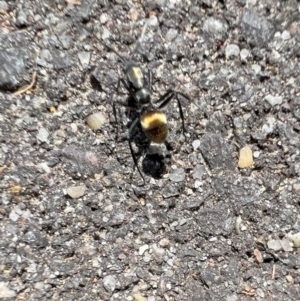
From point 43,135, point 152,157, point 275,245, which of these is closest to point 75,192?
point 43,135

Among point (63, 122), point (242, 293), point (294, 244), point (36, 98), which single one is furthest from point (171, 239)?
point (36, 98)

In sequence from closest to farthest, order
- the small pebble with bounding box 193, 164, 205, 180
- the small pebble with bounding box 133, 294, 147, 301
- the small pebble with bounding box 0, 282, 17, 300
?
the small pebble with bounding box 0, 282, 17, 300 → the small pebble with bounding box 133, 294, 147, 301 → the small pebble with bounding box 193, 164, 205, 180

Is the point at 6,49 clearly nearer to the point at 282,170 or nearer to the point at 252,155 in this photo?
the point at 252,155

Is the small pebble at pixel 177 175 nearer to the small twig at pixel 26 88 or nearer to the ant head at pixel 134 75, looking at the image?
the ant head at pixel 134 75

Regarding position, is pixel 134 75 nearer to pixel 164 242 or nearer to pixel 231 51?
pixel 231 51

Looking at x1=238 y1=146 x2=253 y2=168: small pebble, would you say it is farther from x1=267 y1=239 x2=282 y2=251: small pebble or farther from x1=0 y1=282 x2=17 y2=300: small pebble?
x1=0 y1=282 x2=17 y2=300: small pebble

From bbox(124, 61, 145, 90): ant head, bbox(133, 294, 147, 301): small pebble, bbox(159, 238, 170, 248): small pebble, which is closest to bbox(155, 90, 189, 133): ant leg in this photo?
bbox(124, 61, 145, 90): ant head
